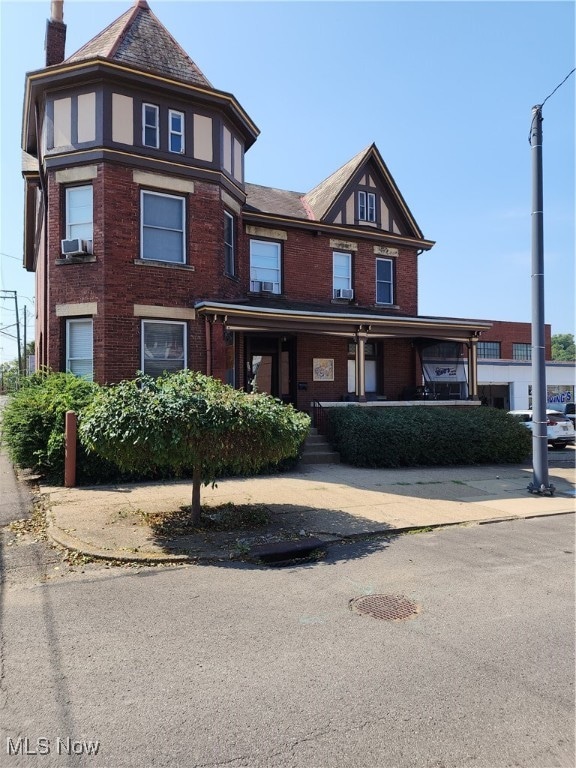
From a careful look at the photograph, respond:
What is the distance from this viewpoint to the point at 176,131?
13.5 meters

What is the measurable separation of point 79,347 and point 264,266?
644 centimetres

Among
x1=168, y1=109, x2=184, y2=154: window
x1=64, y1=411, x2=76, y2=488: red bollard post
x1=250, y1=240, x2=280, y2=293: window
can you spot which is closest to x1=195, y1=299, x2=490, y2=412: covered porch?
x1=250, y1=240, x2=280, y2=293: window

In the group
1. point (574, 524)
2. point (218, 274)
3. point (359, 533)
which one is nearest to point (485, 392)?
point (218, 274)

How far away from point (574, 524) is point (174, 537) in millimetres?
6130

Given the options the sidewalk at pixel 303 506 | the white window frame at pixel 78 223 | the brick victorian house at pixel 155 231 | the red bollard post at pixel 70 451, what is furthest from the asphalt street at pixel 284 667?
the white window frame at pixel 78 223

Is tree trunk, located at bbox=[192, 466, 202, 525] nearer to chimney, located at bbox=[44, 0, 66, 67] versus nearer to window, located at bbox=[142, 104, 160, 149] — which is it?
window, located at bbox=[142, 104, 160, 149]

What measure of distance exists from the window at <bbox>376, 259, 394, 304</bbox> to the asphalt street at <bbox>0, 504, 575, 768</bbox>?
549 inches

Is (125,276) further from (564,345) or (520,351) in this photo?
(564,345)

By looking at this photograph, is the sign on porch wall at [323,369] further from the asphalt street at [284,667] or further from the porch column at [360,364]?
the asphalt street at [284,667]

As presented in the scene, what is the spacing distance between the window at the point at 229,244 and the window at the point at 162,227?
5.07 ft

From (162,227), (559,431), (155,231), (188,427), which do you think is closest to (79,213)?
→ (155,231)

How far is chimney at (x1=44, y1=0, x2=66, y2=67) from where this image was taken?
15.0 metres

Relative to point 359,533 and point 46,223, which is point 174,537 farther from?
point 46,223

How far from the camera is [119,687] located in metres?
3.37
